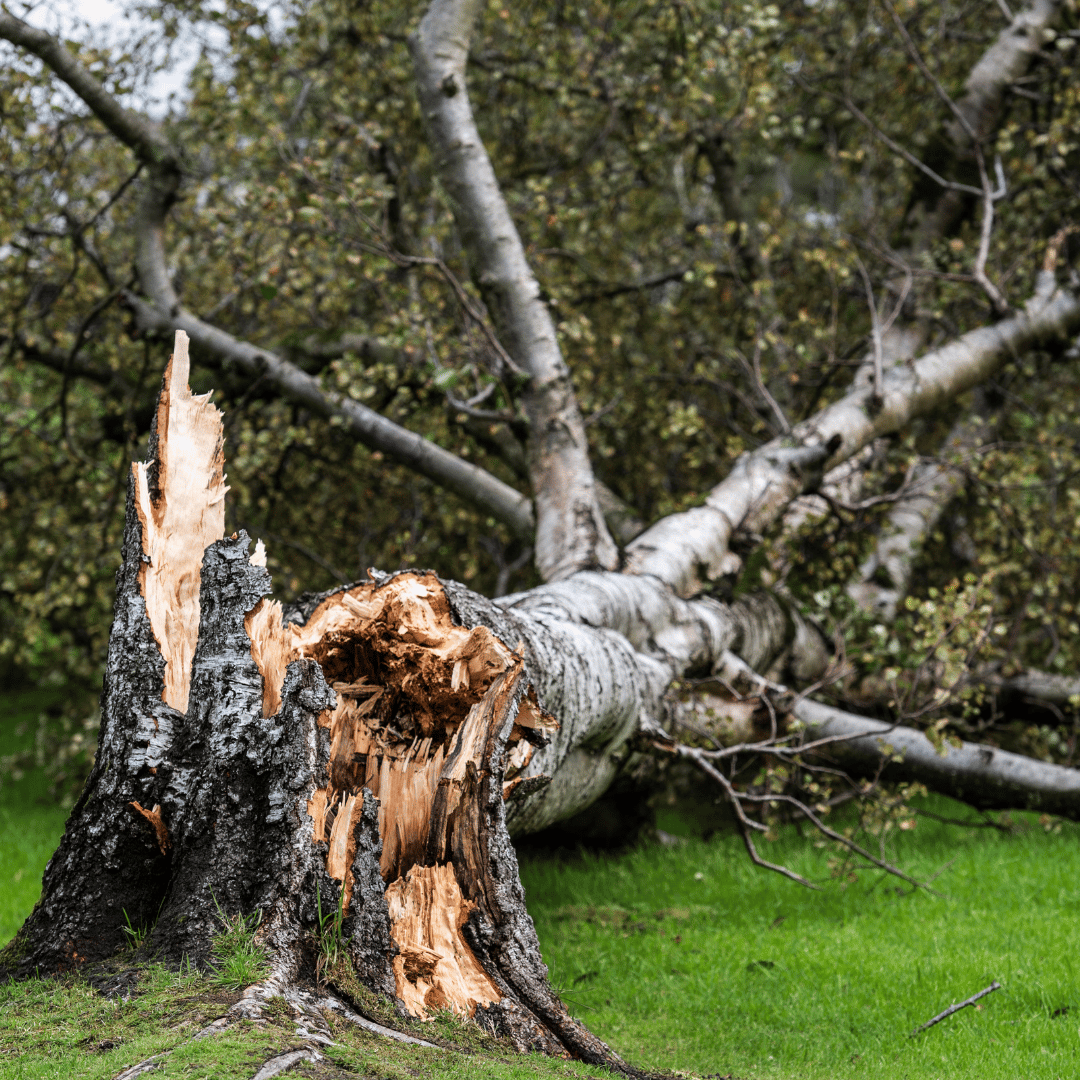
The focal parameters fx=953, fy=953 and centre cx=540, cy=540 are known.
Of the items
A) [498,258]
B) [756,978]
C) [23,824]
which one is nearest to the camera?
[756,978]

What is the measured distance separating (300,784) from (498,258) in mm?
4626

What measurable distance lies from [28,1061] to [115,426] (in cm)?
723

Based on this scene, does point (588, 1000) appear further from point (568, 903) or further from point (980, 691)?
point (980, 691)

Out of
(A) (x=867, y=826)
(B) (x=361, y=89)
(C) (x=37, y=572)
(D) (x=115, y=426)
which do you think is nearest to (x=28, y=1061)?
(A) (x=867, y=826)

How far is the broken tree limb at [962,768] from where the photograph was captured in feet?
19.0

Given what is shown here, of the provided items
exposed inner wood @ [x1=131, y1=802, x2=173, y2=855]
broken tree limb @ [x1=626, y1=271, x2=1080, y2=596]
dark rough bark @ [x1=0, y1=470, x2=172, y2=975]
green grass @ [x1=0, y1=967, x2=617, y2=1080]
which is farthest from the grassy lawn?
broken tree limb @ [x1=626, y1=271, x2=1080, y2=596]

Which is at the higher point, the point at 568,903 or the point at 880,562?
the point at 880,562

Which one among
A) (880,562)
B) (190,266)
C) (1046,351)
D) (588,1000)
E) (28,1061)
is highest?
(190,266)

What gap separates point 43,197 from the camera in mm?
8266

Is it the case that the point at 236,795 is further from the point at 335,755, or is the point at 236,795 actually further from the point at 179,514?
the point at 179,514

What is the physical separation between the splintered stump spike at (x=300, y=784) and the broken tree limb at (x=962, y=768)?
3.29 metres

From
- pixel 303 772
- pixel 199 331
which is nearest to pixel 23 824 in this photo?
pixel 199 331

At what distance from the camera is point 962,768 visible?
592 cm

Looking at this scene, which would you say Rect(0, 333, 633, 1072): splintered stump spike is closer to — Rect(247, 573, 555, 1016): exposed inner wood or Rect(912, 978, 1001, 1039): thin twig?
Rect(247, 573, 555, 1016): exposed inner wood
